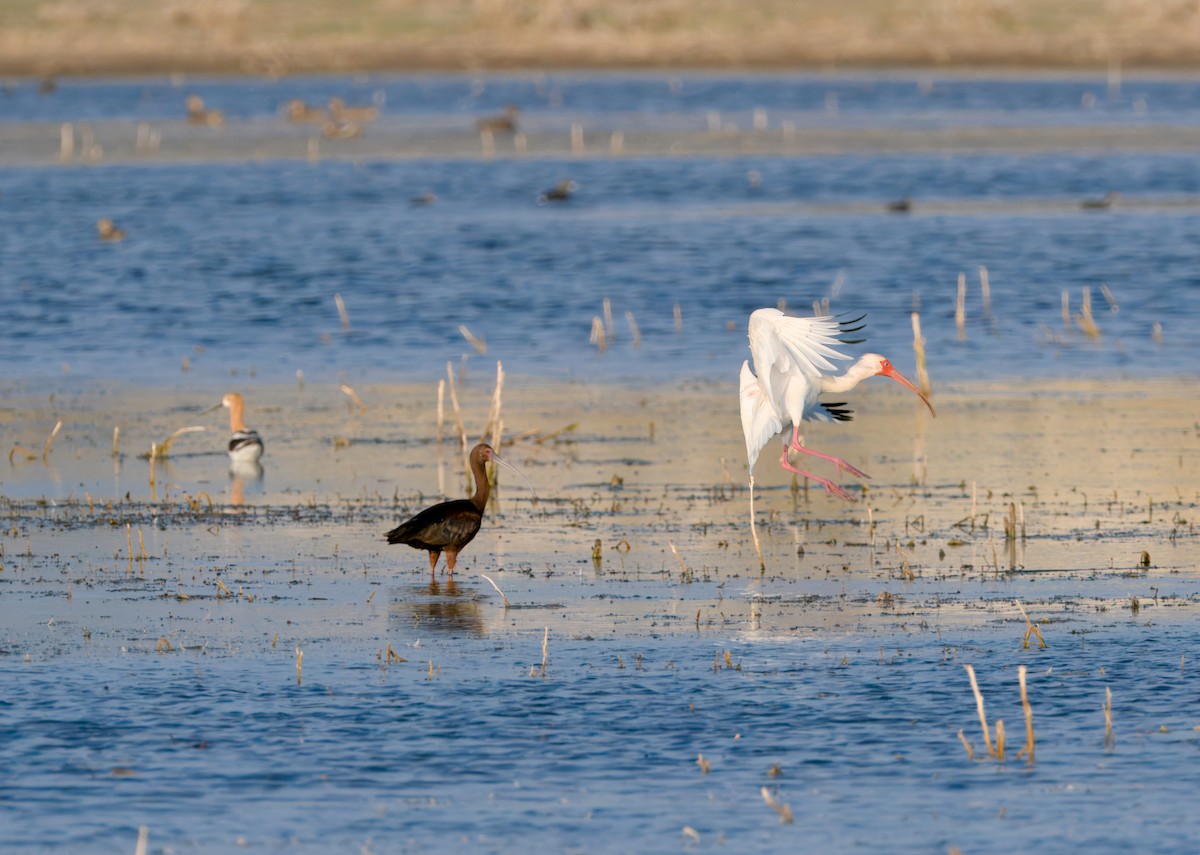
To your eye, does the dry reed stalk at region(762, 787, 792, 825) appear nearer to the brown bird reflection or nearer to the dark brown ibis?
the brown bird reflection

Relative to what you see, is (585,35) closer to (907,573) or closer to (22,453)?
(22,453)

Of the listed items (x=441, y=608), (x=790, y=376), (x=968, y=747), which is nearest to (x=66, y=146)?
(x=790, y=376)

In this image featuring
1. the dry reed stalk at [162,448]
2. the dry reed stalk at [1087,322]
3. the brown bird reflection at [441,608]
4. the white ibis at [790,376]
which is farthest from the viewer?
the dry reed stalk at [1087,322]

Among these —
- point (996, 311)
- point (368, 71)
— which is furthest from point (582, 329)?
point (368, 71)

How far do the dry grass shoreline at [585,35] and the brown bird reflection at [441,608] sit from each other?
53605mm

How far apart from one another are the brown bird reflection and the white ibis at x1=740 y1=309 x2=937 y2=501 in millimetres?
2009

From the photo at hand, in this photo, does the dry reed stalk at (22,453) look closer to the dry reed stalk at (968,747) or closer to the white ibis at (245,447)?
the white ibis at (245,447)

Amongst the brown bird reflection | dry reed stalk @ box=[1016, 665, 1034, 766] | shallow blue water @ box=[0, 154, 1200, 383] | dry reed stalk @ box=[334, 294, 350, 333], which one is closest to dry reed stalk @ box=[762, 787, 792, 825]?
dry reed stalk @ box=[1016, 665, 1034, 766]

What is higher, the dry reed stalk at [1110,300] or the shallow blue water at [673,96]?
the shallow blue water at [673,96]

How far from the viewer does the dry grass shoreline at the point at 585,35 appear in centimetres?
6406

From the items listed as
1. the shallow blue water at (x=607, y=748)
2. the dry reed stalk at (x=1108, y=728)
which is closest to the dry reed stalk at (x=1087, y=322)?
the shallow blue water at (x=607, y=748)

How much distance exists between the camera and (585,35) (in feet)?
223

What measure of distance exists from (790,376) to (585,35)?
185ft

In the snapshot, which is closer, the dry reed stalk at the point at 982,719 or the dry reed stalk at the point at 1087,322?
the dry reed stalk at the point at 982,719
